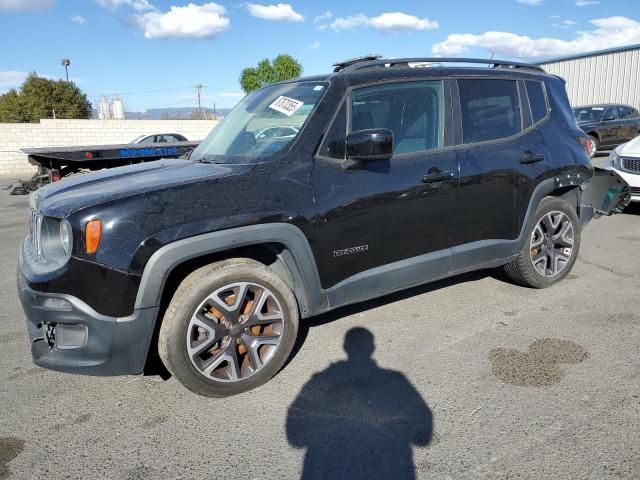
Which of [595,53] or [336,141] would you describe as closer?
[336,141]

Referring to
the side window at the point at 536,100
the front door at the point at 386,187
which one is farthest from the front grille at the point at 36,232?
the side window at the point at 536,100

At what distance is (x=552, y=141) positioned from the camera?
4.22 m

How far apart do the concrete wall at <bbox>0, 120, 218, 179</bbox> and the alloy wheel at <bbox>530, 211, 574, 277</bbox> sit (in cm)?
2184

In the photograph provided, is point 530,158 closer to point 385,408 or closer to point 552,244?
point 552,244

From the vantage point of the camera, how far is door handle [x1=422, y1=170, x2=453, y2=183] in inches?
135

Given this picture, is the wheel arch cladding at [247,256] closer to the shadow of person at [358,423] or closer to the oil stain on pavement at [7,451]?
the shadow of person at [358,423]

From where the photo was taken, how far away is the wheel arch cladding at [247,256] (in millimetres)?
2572

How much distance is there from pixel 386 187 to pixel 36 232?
2.23 meters

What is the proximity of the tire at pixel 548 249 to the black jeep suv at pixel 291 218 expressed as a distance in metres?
0.02

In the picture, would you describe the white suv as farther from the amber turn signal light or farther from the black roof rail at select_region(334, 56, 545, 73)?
Result: the amber turn signal light

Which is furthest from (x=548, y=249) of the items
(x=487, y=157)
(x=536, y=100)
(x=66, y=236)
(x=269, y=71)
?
(x=269, y=71)

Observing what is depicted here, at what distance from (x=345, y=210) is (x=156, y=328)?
1356 millimetres

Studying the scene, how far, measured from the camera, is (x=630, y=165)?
7.19m

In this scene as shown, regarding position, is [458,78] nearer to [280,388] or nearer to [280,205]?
[280,205]
